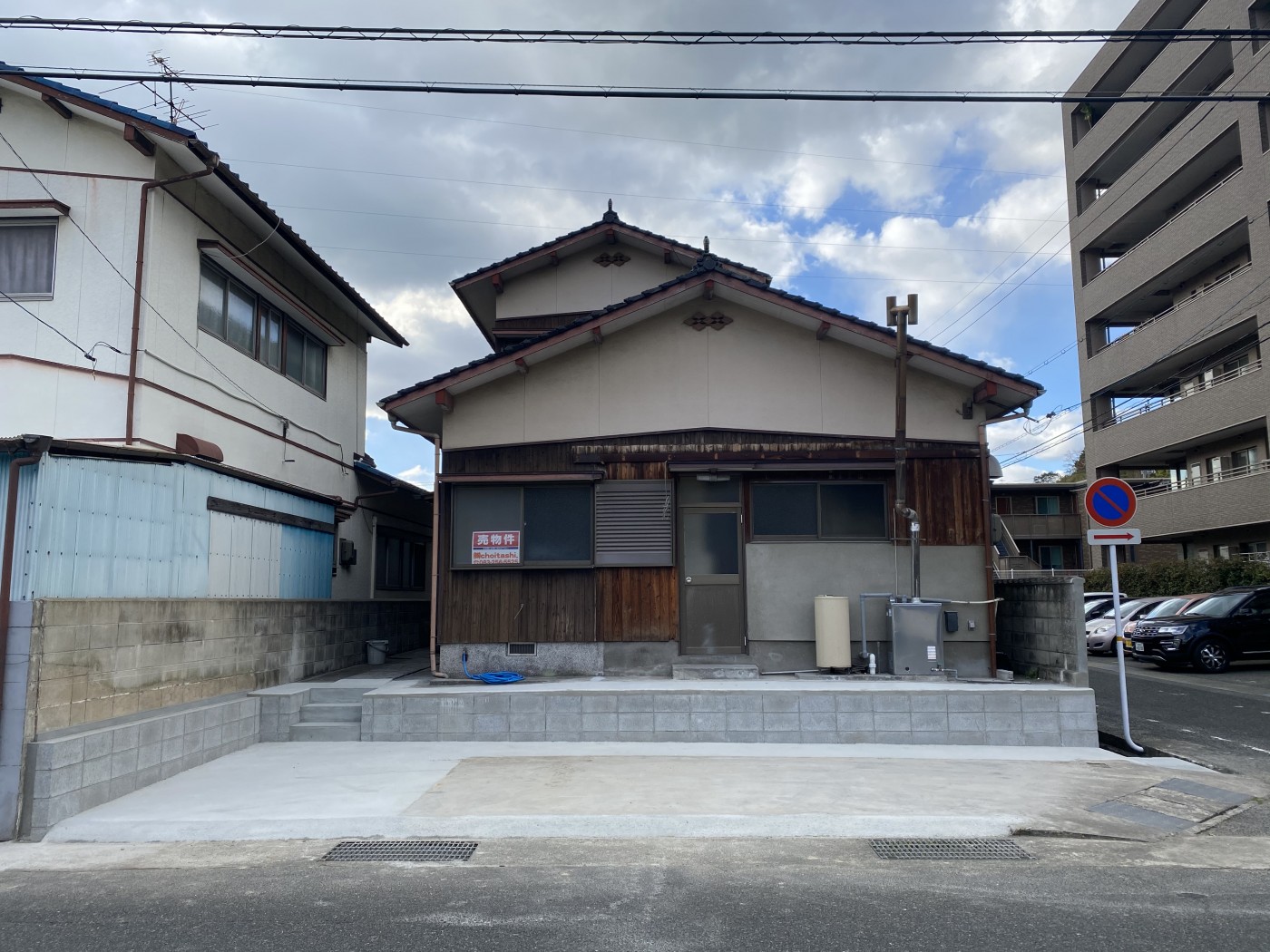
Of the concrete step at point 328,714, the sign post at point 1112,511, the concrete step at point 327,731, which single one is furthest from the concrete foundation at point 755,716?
the sign post at point 1112,511

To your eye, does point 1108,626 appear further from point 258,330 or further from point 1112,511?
point 258,330

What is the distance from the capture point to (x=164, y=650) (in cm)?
809

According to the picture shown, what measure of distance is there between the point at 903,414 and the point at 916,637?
8.57ft

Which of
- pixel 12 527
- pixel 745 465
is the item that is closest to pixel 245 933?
pixel 12 527

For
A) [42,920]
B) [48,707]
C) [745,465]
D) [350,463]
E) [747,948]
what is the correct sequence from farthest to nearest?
[350,463]
[745,465]
[48,707]
[42,920]
[747,948]

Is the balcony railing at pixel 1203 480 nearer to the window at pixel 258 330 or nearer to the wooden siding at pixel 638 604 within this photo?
the wooden siding at pixel 638 604

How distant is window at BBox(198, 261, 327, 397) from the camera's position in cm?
1181

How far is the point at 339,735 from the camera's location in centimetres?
938

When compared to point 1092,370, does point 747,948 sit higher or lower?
lower

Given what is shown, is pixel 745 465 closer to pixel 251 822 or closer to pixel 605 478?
pixel 605 478

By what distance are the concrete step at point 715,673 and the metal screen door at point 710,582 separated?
0.38 metres

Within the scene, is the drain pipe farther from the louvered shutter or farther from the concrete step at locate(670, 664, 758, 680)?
the louvered shutter

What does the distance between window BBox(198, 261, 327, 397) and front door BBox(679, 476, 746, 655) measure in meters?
6.72

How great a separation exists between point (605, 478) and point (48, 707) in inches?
244
